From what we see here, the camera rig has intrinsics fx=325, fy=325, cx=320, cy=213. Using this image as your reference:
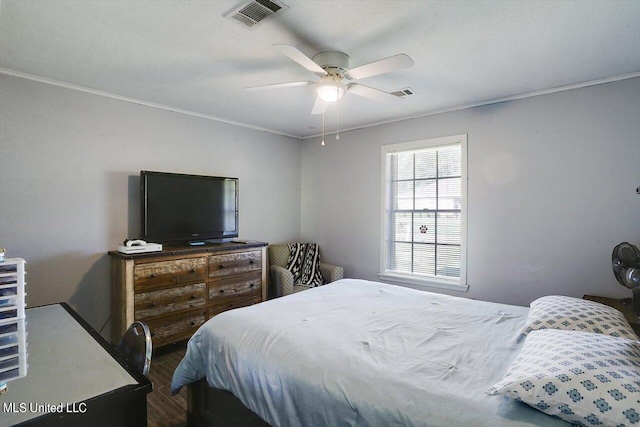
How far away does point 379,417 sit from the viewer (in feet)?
4.02

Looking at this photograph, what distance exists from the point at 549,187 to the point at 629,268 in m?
1.12

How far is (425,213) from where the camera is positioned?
400 cm

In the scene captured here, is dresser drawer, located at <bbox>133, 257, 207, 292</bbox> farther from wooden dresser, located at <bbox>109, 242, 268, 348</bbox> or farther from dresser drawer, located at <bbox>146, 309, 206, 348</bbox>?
dresser drawer, located at <bbox>146, 309, 206, 348</bbox>

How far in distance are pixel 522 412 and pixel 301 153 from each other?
4.47 metres

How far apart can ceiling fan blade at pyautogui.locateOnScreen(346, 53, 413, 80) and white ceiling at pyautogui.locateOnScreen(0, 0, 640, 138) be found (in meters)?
0.21

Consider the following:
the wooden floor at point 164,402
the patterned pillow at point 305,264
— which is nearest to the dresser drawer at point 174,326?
the wooden floor at point 164,402

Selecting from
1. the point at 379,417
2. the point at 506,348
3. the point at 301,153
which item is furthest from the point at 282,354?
the point at 301,153

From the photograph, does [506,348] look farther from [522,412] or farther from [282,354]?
[282,354]

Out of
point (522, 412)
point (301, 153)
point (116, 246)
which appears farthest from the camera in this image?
point (301, 153)

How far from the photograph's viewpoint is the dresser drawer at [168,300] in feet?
9.72

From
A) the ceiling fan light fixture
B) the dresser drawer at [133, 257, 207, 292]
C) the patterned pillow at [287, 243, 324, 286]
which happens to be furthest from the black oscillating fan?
the dresser drawer at [133, 257, 207, 292]

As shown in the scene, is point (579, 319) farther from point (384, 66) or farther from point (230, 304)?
point (230, 304)

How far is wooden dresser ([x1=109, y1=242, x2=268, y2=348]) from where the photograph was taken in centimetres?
293

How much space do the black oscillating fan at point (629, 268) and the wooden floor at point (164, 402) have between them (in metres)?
3.12
